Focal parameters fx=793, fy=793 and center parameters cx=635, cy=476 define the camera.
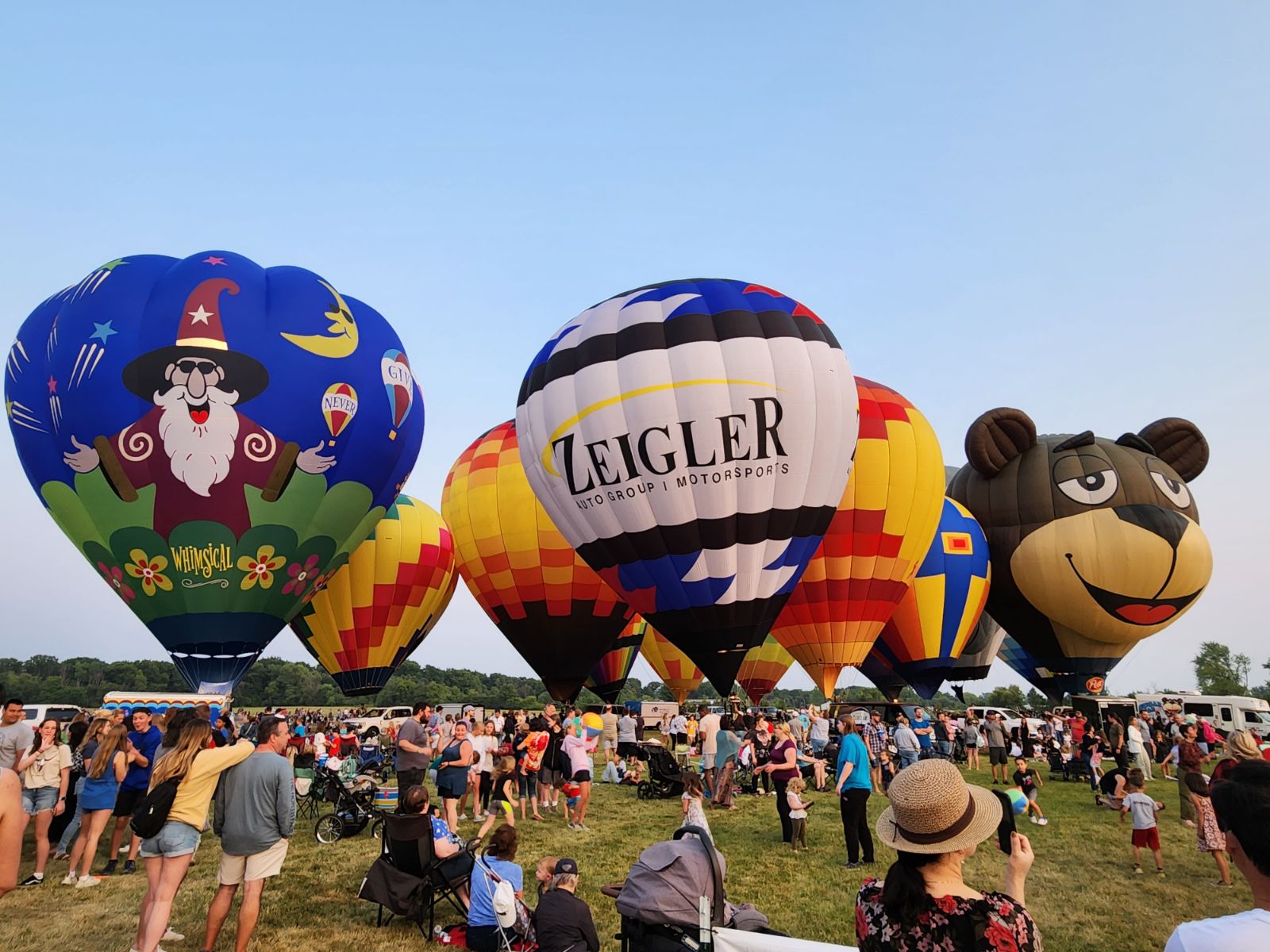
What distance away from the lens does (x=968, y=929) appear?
2.14 m

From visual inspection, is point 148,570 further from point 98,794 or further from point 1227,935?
point 1227,935

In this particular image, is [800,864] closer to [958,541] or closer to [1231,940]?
[1231,940]

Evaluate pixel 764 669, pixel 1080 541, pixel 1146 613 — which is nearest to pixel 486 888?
pixel 1080 541

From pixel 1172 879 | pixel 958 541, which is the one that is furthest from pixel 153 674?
pixel 1172 879

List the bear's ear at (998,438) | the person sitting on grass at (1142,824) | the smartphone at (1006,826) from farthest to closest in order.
Answer: the bear's ear at (998,438) → the person sitting on grass at (1142,824) → the smartphone at (1006,826)

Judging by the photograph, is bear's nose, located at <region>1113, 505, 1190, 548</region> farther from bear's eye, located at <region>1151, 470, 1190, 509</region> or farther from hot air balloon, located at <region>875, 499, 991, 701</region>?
hot air balloon, located at <region>875, 499, 991, 701</region>

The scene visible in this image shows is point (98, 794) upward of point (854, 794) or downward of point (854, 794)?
upward

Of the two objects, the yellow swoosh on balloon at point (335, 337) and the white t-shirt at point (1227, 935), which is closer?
the white t-shirt at point (1227, 935)

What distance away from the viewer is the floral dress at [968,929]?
2111 mm

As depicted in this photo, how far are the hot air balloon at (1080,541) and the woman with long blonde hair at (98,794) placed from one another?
73.4 ft

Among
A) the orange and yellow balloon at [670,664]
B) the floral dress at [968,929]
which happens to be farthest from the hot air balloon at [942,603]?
the floral dress at [968,929]

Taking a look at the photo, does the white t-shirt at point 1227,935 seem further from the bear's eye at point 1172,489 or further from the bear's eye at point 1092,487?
the bear's eye at point 1172,489

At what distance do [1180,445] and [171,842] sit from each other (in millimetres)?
29161

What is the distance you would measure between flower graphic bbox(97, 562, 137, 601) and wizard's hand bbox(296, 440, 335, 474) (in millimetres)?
3800
